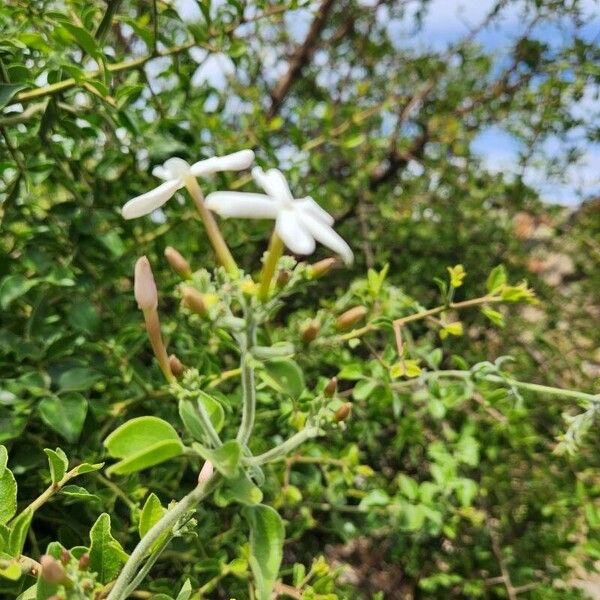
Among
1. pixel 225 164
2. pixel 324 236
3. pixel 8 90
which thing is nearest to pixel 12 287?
pixel 8 90

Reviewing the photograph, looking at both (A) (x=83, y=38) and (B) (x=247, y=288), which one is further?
(A) (x=83, y=38)

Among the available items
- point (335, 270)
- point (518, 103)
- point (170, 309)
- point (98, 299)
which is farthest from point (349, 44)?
point (98, 299)

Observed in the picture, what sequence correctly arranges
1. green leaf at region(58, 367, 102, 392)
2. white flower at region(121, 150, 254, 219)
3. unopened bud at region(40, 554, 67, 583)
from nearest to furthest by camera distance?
unopened bud at region(40, 554, 67, 583) → white flower at region(121, 150, 254, 219) → green leaf at region(58, 367, 102, 392)

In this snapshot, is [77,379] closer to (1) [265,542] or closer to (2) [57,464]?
(2) [57,464]

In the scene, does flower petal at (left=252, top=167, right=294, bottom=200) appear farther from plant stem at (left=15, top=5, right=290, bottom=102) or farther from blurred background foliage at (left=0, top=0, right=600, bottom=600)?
plant stem at (left=15, top=5, right=290, bottom=102)

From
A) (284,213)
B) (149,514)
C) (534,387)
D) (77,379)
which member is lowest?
(534,387)

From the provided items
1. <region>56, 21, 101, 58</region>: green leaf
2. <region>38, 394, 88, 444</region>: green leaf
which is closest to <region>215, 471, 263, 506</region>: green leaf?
<region>38, 394, 88, 444</region>: green leaf

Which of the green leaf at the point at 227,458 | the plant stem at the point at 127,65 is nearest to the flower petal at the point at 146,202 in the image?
the green leaf at the point at 227,458
